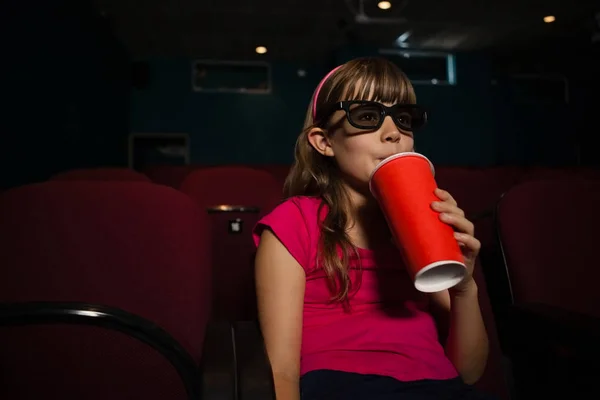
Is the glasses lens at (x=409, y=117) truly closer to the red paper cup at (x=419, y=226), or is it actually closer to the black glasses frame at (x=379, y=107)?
the black glasses frame at (x=379, y=107)

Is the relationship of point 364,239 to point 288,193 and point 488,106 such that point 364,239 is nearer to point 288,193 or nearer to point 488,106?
point 288,193

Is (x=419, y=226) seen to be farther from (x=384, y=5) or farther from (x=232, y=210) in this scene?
(x=384, y=5)

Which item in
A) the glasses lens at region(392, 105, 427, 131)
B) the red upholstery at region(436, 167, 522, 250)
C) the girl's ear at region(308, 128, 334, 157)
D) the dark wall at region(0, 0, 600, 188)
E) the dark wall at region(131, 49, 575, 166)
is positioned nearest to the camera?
the glasses lens at region(392, 105, 427, 131)

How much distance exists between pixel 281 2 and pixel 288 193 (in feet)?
19.0

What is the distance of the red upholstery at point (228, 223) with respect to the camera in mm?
1933

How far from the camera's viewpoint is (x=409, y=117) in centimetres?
100

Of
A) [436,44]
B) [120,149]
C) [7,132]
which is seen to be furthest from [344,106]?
[436,44]

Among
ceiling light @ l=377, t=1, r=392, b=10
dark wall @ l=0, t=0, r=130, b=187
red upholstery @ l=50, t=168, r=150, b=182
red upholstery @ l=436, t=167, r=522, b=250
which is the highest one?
ceiling light @ l=377, t=1, r=392, b=10

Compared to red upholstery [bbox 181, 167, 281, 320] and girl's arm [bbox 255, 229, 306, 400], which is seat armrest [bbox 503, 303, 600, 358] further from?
red upholstery [bbox 181, 167, 281, 320]

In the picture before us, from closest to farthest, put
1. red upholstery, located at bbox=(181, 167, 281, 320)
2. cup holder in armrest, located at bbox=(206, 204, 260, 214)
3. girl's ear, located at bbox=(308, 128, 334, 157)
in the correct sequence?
girl's ear, located at bbox=(308, 128, 334, 157) → red upholstery, located at bbox=(181, 167, 281, 320) → cup holder in armrest, located at bbox=(206, 204, 260, 214)

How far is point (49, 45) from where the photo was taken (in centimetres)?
475

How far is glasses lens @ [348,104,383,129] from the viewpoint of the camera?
97 centimetres

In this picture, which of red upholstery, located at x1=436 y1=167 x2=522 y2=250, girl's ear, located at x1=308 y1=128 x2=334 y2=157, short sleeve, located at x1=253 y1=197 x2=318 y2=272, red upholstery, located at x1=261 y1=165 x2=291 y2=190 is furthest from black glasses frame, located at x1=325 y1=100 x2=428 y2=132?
red upholstery, located at x1=261 y1=165 x2=291 y2=190

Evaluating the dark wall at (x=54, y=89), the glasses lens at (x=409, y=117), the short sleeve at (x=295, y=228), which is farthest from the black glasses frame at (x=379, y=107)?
the dark wall at (x=54, y=89)
